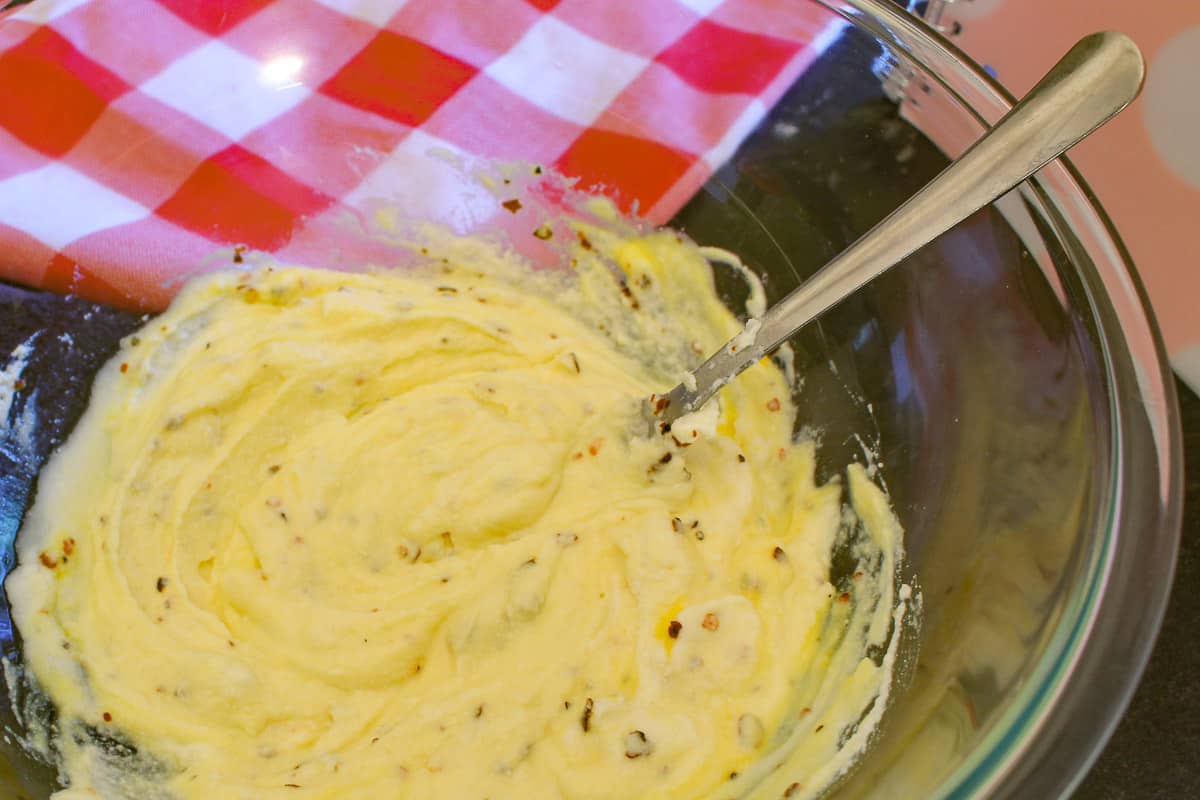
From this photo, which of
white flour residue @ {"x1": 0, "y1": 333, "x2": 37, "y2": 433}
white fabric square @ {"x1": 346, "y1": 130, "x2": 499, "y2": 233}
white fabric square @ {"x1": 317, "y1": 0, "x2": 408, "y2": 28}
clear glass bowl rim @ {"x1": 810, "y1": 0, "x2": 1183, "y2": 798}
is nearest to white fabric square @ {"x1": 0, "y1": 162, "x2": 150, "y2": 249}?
white flour residue @ {"x1": 0, "y1": 333, "x2": 37, "y2": 433}

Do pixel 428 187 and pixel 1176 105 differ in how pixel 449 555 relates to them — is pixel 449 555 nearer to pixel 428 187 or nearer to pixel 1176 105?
pixel 428 187

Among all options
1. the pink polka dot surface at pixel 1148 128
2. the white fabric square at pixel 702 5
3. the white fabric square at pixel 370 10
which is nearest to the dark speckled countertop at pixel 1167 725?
the pink polka dot surface at pixel 1148 128

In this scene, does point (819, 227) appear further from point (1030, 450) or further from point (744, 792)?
point (744, 792)

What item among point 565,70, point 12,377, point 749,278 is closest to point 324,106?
point 565,70

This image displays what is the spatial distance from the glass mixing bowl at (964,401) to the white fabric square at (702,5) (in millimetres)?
189

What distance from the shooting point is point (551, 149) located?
1445mm

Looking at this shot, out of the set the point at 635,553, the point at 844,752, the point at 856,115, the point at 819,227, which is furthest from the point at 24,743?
the point at 856,115

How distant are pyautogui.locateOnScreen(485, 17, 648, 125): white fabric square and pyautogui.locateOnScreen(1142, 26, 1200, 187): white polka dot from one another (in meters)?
0.74

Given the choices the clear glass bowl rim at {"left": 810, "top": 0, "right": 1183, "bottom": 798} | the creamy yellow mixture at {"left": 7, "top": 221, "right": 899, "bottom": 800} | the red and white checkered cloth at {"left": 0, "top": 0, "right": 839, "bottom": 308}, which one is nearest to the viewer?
the clear glass bowl rim at {"left": 810, "top": 0, "right": 1183, "bottom": 798}

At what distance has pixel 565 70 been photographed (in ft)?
4.68

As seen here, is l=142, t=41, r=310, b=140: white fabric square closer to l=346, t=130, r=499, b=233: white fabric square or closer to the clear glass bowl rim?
l=346, t=130, r=499, b=233: white fabric square

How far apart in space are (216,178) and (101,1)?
0.31 metres

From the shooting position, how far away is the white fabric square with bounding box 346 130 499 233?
1.45 m

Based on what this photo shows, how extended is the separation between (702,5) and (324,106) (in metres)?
0.63
